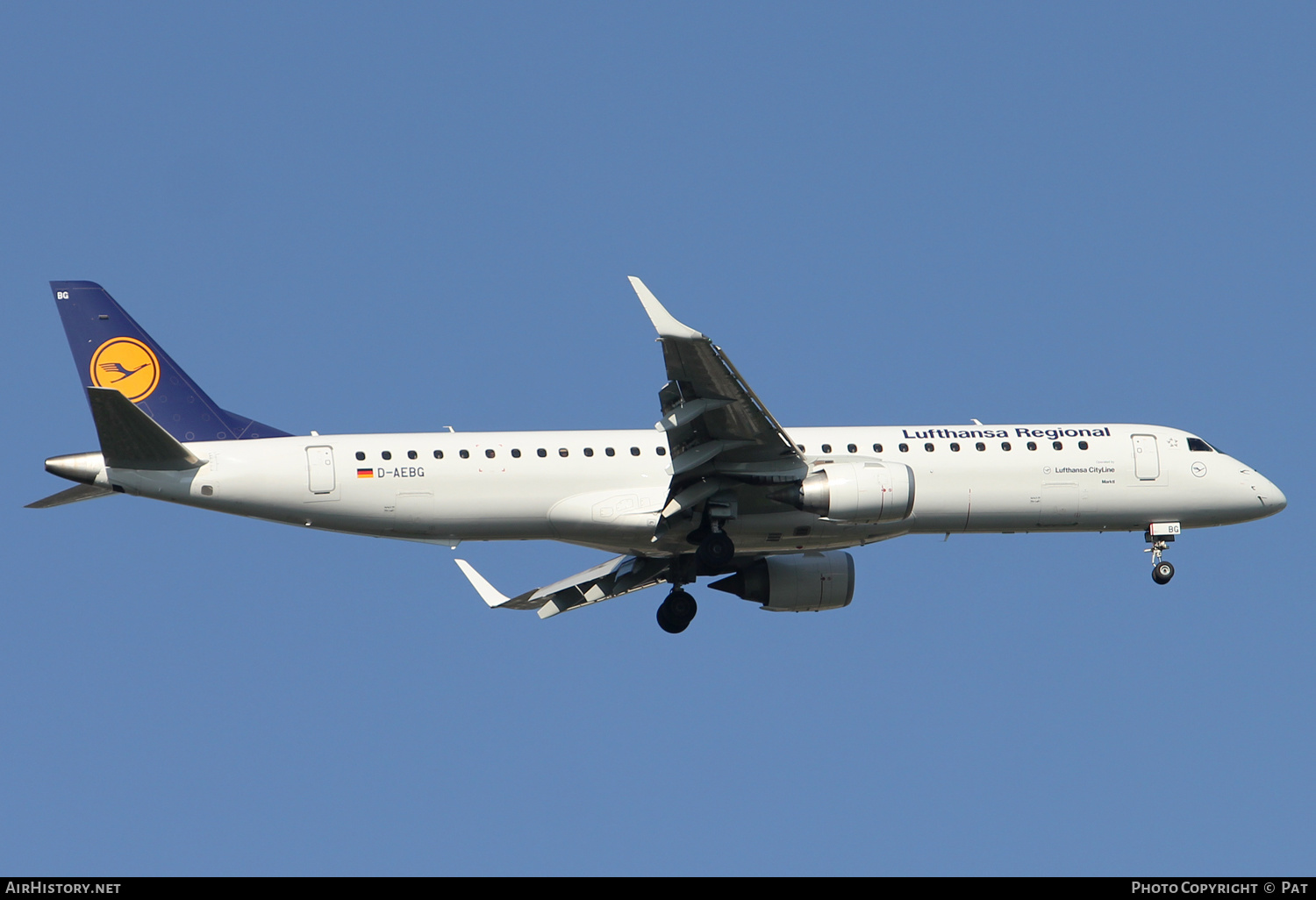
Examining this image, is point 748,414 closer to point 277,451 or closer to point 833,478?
point 833,478

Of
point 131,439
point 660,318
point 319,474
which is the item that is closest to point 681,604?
point 319,474

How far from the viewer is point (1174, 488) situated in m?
36.7

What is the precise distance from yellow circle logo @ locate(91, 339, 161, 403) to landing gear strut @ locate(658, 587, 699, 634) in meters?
13.0

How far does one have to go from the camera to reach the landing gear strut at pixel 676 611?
36.9 meters

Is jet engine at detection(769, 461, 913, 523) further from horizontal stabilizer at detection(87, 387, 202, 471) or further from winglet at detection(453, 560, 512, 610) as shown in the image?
horizontal stabilizer at detection(87, 387, 202, 471)

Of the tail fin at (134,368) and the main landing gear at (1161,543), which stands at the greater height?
the tail fin at (134,368)

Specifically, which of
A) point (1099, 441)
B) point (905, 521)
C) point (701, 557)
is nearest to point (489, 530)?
point (701, 557)

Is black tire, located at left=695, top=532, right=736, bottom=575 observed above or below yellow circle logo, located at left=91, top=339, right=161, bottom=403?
below

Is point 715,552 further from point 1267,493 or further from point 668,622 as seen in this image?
point 1267,493

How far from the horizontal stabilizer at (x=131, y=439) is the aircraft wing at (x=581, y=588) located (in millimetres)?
8869

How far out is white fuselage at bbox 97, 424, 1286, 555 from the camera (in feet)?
107

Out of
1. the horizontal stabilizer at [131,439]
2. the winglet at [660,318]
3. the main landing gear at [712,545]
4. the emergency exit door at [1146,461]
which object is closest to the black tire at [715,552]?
the main landing gear at [712,545]

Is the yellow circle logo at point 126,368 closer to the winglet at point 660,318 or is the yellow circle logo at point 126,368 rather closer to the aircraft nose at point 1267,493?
the winglet at point 660,318

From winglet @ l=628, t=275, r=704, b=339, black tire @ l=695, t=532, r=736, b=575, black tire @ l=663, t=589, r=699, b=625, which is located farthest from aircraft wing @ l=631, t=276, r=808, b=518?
black tire @ l=663, t=589, r=699, b=625
